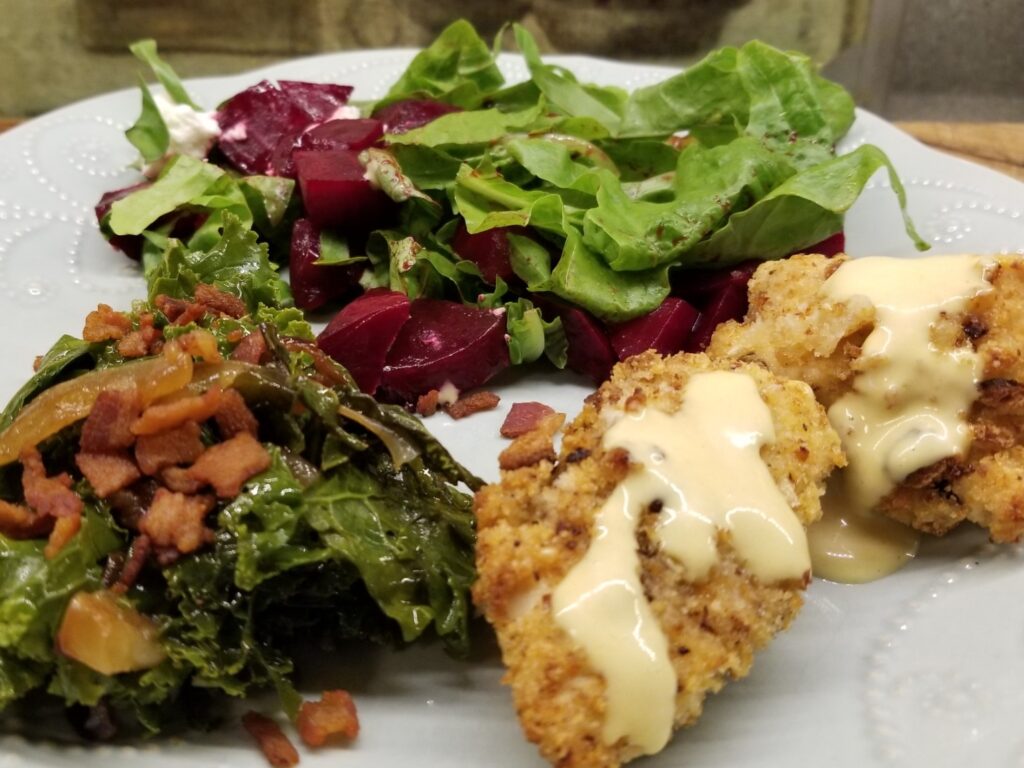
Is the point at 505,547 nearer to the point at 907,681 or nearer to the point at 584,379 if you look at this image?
the point at 907,681

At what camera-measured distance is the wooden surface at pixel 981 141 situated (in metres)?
3.42

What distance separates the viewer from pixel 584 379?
2.56 metres

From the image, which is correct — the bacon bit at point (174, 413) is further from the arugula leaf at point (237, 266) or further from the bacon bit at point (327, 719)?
the arugula leaf at point (237, 266)

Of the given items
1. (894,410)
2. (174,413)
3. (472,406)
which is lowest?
(472,406)

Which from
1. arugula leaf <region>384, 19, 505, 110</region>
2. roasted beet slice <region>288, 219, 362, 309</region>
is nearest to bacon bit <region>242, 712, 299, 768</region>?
roasted beet slice <region>288, 219, 362, 309</region>

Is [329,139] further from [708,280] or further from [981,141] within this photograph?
[981,141]

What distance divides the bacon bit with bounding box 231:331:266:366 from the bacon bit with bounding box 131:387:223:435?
0.18 m

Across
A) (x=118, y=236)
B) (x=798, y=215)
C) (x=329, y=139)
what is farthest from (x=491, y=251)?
(x=118, y=236)

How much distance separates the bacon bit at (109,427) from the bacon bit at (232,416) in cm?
14

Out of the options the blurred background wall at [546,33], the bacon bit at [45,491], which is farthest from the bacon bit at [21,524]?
the blurred background wall at [546,33]

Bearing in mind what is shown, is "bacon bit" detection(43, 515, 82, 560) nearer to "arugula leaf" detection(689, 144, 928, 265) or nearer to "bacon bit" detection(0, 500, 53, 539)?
"bacon bit" detection(0, 500, 53, 539)

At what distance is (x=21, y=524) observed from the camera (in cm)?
154

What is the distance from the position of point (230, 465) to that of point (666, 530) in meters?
0.73

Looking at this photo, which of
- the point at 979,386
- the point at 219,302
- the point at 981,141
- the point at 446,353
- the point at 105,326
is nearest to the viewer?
the point at 979,386
